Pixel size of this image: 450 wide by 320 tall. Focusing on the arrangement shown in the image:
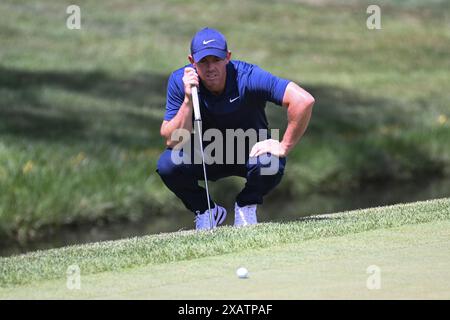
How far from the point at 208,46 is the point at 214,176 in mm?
1456

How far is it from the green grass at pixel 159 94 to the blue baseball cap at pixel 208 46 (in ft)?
24.4

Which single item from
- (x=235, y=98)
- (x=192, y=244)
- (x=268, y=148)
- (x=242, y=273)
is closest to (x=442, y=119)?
(x=268, y=148)

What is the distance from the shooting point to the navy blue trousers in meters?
9.08

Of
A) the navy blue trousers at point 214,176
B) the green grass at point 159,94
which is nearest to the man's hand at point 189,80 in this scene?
the navy blue trousers at point 214,176

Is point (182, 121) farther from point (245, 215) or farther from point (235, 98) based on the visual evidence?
point (245, 215)

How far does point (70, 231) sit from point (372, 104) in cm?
960

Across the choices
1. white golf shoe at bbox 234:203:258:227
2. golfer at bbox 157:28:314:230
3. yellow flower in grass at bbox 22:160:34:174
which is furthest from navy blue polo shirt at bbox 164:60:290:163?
yellow flower in grass at bbox 22:160:34:174

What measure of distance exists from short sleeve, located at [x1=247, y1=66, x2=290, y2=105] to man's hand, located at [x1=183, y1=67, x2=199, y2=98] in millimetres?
409

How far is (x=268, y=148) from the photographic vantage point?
348 inches

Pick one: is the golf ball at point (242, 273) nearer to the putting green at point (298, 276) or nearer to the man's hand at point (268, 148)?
the putting green at point (298, 276)

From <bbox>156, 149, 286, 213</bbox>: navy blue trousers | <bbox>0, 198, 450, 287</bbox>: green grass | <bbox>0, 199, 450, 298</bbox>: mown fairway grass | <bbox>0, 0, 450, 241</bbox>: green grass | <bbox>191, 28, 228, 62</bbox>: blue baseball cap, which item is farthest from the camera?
<bbox>0, 0, 450, 241</bbox>: green grass

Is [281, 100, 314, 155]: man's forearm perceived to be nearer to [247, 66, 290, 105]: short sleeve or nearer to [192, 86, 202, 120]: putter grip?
[247, 66, 290, 105]: short sleeve

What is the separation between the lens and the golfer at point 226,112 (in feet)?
27.6
